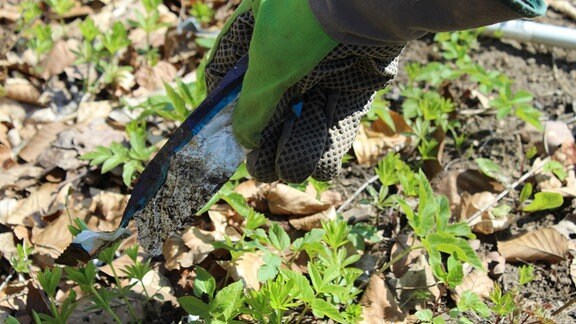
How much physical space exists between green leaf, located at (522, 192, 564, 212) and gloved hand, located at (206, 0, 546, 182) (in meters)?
0.97

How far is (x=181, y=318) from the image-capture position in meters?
2.33

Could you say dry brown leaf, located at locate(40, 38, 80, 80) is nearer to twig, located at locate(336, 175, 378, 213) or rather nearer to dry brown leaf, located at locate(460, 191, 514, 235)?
twig, located at locate(336, 175, 378, 213)

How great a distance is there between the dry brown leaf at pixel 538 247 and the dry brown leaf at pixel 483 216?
0.27 ft

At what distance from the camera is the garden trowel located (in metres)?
1.89

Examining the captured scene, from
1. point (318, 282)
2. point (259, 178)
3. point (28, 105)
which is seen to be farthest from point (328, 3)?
point (28, 105)

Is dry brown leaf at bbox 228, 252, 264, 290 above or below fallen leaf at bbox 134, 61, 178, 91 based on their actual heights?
below

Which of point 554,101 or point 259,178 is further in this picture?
point 554,101

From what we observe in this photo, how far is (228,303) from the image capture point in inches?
80.9

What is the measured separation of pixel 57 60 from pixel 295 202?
1436mm

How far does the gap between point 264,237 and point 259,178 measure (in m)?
0.44

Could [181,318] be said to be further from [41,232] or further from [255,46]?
[255,46]

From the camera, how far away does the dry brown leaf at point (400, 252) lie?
245cm

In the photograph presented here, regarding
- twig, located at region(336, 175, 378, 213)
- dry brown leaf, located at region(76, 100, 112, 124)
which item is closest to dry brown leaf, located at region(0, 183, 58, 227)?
dry brown leaf, located at region(76, 100, 112, 124)

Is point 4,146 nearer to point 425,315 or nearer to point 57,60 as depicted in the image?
point 57,60
